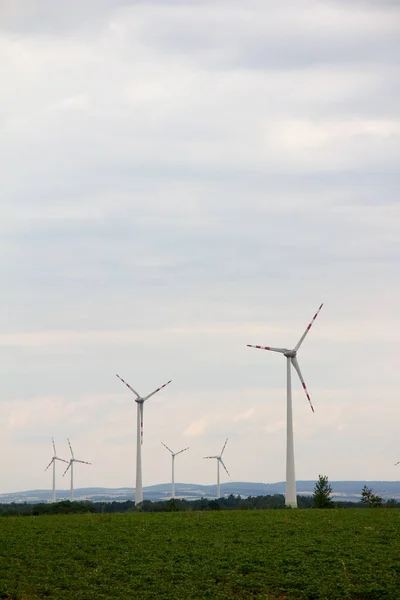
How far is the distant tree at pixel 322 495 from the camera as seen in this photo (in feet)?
251

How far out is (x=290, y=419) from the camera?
89125 millimetres

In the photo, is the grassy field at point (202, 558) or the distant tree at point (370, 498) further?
the distant tree at point (370, 498)

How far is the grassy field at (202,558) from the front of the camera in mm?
36281

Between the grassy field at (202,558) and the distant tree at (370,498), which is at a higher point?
the distant tree at (370,498)

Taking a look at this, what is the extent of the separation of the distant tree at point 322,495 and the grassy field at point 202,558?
21482 millimetres

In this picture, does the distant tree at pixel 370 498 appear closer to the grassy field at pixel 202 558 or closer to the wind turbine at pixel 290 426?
the wind turbine at pixel 290 426

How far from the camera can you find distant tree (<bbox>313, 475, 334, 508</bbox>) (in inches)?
3007

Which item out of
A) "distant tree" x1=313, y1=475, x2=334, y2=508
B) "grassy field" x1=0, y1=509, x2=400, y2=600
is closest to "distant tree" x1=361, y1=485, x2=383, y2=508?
"distant tree" x1=313, y1=475, x2=334, y2=508

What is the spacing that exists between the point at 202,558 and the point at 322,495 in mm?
36839

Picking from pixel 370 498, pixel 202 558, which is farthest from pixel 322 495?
pixel 202 558

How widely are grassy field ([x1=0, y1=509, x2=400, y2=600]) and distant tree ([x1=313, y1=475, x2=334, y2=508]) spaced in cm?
2148

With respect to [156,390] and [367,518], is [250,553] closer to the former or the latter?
[367,518]

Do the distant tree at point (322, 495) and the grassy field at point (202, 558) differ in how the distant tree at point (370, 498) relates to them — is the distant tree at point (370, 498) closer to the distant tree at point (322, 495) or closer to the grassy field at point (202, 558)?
the distant tree at point (322, 495)

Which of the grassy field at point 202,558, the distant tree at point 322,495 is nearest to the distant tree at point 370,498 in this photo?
the distant tree at point 322,495
